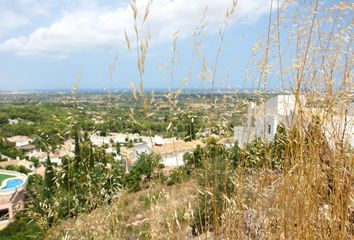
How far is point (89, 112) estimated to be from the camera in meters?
1.40

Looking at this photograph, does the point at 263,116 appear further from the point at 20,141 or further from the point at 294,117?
the point at 20,141

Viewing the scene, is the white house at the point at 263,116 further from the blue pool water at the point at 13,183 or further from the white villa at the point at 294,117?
the blue pool water at the point at 13,183

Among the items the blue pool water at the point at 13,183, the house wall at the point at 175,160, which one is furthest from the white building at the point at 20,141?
the house wall at the point at 175,160

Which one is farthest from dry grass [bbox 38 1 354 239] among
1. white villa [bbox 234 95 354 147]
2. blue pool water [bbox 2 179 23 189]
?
blue pool water [bbox 2 179 23 189]

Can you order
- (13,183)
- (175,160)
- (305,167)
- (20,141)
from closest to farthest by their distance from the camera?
(305,167) < (175,160) < (13,183) < (20,141)

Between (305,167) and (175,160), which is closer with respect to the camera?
(305,167)

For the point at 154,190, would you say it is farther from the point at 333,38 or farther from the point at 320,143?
the point at 333,38

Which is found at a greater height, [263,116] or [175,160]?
[263,116]

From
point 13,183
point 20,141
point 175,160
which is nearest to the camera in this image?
point 175,160

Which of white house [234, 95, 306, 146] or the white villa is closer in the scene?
the white villa

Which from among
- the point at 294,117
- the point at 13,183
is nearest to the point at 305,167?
the point at 294,117

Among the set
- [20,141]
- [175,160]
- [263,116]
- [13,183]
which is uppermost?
[263,116]

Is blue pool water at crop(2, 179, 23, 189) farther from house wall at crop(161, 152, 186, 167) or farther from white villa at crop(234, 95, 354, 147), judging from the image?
white villa at crop(234, 95, 354, 147)

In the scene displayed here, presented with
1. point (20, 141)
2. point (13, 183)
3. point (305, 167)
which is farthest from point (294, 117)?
point (20, 141)
